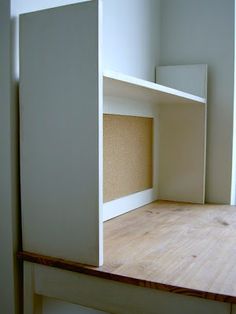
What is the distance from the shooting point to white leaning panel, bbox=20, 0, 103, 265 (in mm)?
941

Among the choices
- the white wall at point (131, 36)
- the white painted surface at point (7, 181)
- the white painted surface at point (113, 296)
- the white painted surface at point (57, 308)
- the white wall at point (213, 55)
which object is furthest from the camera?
the white wall at point (213, 55)

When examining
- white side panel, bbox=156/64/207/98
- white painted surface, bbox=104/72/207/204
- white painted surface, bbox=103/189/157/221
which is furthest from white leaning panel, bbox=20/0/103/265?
white side panel, bbox=156/64/207/98

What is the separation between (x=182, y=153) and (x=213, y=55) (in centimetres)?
47

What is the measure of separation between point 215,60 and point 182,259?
106 centimetres

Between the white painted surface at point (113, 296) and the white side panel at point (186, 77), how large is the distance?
1.09m

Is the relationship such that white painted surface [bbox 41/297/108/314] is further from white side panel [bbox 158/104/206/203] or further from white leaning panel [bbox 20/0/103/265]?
white side panel [bbox 158/104/206/203]

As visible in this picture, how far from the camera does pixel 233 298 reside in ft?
2.64

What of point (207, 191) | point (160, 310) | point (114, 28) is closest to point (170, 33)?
point (114, 28)

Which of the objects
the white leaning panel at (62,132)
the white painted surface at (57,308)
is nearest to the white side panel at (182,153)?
the white painted surface at (57,308)

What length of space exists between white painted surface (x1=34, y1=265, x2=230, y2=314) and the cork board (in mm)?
482

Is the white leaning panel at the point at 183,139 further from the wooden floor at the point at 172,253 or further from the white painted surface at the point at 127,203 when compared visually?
the wooden floor at the point at 172,253

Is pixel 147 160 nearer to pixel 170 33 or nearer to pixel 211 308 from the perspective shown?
pixel 170 33

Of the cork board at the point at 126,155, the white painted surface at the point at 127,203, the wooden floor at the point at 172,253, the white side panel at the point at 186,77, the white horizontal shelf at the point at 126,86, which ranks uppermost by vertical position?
the white side panel at the point at 186,77

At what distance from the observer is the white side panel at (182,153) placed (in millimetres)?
1787
